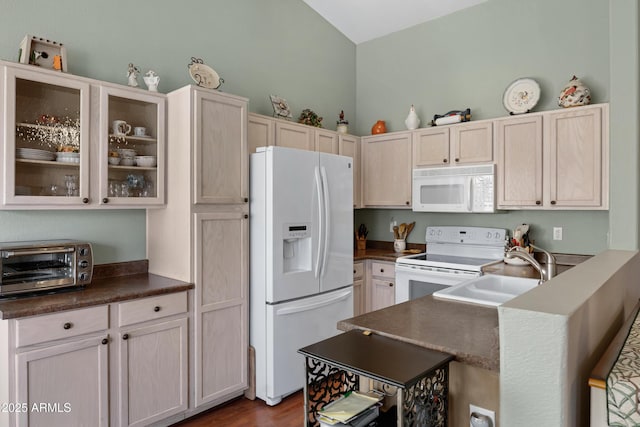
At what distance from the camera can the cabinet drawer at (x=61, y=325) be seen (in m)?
1.89

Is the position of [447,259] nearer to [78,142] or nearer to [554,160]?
[554,160]

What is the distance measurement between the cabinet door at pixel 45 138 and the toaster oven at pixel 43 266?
0.26 meters

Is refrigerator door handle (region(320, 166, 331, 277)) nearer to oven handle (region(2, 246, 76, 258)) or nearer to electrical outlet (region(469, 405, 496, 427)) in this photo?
oven handle (region(2, 246, 76, 258))

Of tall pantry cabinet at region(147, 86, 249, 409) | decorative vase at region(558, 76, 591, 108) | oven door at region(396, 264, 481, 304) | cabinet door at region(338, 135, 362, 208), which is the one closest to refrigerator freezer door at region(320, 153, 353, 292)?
oven door at region(396, 264, 481, 304)

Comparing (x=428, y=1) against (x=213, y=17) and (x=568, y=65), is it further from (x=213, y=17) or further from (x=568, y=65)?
(x=213, y=17)

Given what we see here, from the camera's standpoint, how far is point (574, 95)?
3.10m

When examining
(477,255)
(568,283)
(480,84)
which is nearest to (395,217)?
(477,255)

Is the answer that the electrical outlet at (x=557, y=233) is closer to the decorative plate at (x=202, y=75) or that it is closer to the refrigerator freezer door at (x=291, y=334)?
the refrigerator freezer door at (x=291, y=334)

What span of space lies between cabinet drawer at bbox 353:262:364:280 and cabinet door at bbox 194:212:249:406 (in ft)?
4.44

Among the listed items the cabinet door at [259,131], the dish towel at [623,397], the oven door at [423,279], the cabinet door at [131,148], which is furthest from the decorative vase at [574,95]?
the cabinet door at [131,148]

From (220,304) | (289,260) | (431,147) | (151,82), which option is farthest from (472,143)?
(151,82)

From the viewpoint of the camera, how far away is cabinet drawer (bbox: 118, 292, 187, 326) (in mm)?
2232

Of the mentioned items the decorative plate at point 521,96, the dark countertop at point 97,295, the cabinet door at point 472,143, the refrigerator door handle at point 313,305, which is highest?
the decorative plate at point 521,96

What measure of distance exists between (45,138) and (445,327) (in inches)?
92.7
